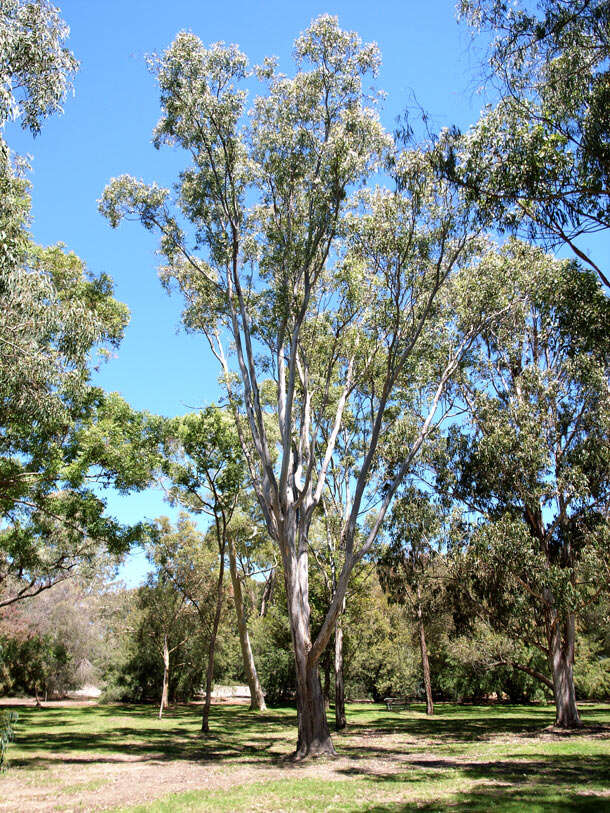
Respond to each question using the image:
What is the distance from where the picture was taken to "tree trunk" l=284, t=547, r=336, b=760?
422 inches

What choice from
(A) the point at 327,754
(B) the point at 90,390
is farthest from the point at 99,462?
(A) the point at 327,754

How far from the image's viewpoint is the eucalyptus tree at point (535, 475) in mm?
15188

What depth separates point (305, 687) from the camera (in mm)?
10930

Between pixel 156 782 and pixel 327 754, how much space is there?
3.41 meters

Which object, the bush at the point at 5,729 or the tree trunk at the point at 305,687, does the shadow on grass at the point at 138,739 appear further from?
the bush at the point at 5,729

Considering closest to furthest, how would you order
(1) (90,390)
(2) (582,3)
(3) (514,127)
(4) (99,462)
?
(2) (582,3) < (3) (514,127) < (4) (99,462) < (1) (90,390)

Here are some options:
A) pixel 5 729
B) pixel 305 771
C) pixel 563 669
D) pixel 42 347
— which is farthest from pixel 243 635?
pixel 5 729

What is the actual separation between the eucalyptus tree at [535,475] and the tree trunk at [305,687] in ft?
22.0

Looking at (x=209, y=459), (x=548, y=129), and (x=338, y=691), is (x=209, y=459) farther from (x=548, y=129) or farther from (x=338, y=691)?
(x=548, y=129)

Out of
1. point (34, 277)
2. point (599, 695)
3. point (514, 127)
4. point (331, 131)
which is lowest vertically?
point (599, 695)

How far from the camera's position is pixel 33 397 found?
9.59m

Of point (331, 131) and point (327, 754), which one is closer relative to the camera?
point (327, 754)

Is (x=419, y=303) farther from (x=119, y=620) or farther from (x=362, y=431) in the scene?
(x=119, y=620)

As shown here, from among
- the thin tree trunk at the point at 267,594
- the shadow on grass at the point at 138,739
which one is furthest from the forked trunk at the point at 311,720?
the thin tree trunk at the point at 267,594
